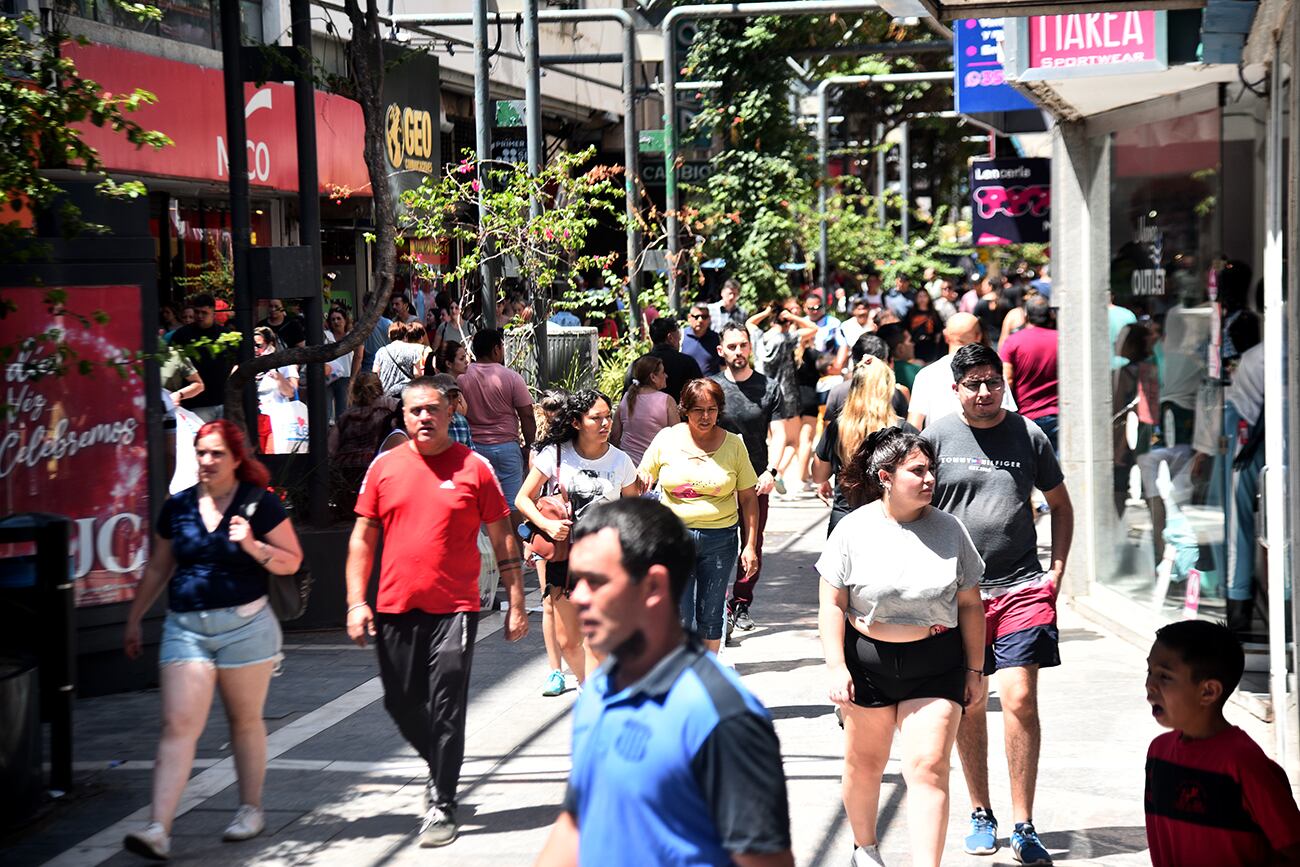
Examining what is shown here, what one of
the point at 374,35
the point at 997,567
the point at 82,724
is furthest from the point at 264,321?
the point at 997,567

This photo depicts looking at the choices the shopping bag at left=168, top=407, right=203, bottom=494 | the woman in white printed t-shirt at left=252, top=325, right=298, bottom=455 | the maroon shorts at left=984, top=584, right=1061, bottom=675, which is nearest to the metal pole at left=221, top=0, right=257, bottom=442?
the shopping bag at left=168, top=407, right=203, bottom=494

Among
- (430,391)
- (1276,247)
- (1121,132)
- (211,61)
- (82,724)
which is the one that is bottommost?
(82,724)

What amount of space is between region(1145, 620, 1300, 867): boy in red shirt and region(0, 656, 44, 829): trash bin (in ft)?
15.1

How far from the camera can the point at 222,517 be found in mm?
6613

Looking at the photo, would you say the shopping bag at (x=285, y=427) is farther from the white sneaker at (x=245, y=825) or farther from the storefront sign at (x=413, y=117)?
the white sneaker at (x=245, y=825)

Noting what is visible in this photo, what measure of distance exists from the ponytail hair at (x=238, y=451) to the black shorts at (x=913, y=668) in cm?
254

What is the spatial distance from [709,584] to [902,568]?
2648 millimetres

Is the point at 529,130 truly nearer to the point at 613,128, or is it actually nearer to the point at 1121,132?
the point at 1121,132

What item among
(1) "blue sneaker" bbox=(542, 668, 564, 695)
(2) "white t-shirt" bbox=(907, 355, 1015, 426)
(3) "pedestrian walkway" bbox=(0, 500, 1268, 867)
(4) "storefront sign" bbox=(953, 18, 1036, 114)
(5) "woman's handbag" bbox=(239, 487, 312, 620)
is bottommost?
(3) "pedestrian walkway" bbox=(0, 500, 1268, 867)

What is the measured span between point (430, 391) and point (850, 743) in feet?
7.22

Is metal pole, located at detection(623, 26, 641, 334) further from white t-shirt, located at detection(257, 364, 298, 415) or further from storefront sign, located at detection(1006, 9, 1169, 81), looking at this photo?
storefront sign, located at detection(1006, 9, 1169, 81)

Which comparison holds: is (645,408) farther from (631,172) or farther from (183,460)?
(631,172)

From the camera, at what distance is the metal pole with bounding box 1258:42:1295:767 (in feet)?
23.9

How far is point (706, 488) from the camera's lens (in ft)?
27.2
